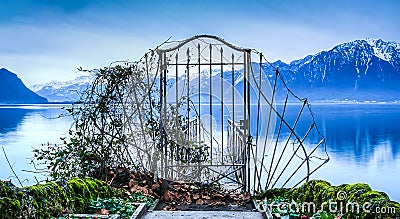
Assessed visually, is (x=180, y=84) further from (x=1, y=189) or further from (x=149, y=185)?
(x=1, y=189)

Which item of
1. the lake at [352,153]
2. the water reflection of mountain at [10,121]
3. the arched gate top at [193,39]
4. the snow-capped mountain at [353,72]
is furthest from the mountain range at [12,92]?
the snow-capped mountain at [353,72]

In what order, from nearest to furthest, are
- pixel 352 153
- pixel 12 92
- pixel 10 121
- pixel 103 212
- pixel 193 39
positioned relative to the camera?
pixel 103 212 < pixel 193 39 < pixel 352 153 < pixel 10 121 < pixel 12 92

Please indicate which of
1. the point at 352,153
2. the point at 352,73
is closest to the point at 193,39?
the point at 352,153

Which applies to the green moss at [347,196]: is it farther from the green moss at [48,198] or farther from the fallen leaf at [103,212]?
the green moss at [48,198]

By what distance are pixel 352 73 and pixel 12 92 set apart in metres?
142

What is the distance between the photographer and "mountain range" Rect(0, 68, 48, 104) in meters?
39.0

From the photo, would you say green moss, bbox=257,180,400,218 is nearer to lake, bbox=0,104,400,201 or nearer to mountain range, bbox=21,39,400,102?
lake, bbox=0,104,400,201

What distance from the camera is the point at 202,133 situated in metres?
8.13

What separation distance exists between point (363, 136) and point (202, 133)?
23294 millimetres

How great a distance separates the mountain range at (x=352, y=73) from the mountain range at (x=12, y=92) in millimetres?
84646

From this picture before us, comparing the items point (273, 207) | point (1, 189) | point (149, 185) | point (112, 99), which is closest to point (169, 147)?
point (149, 185)

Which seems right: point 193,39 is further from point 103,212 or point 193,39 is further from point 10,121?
point 10,121

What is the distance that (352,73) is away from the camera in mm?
162375

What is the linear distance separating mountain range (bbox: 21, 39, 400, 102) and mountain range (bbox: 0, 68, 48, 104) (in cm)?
8465
